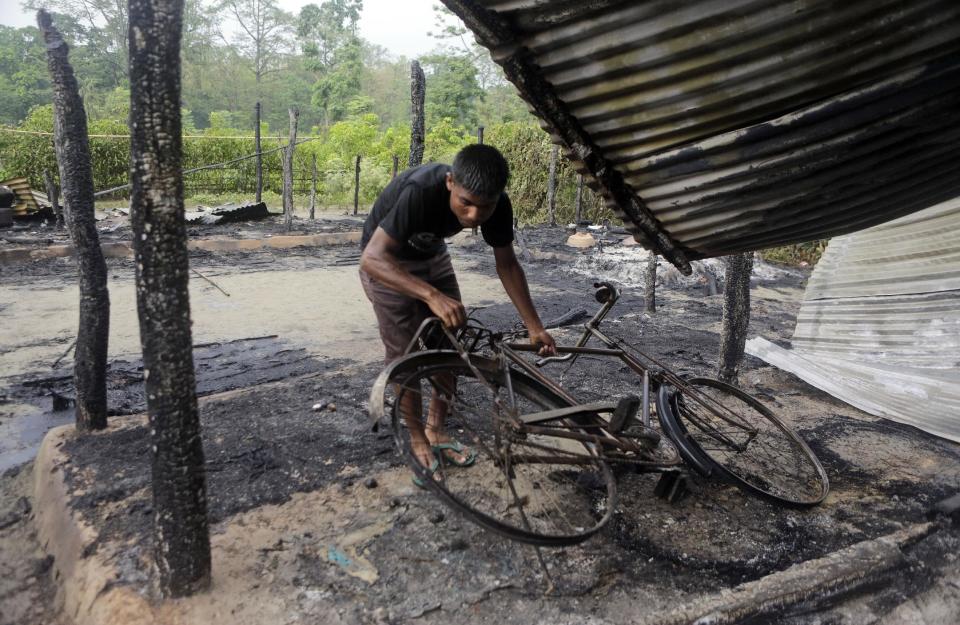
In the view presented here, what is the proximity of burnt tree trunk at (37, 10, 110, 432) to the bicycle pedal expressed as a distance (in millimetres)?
2949

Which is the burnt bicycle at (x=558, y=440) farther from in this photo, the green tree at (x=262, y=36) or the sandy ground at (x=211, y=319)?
the green tree at (x=262, y=36)

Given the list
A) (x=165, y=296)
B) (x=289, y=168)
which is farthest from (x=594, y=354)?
(x=289, y=168)

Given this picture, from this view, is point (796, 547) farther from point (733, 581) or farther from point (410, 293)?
point (410, 293)

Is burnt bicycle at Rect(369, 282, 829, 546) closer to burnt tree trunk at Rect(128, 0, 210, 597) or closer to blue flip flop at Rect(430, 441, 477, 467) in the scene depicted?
blue flip flop at Rect(430, 441, 477, 467)

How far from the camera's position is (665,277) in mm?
10391

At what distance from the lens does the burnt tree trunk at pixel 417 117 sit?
7.02 metres

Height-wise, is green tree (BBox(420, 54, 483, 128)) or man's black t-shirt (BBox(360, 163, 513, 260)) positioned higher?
green tree (BBox(420, 54, 483, 128))

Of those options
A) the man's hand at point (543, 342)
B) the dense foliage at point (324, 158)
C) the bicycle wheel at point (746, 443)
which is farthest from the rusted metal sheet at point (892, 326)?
the dense foliage at point (324, 158)

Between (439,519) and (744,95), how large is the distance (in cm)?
→ 214

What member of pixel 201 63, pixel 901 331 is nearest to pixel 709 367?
pixel 901 331

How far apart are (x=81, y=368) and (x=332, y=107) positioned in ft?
107

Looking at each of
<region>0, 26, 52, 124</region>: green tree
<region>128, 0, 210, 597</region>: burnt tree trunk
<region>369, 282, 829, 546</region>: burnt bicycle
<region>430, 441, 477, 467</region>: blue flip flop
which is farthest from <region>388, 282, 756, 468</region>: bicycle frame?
<region>0, 26, 52, 124</region>: green tree

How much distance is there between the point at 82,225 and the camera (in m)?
3.52

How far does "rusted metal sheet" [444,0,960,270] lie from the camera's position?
1927mm
